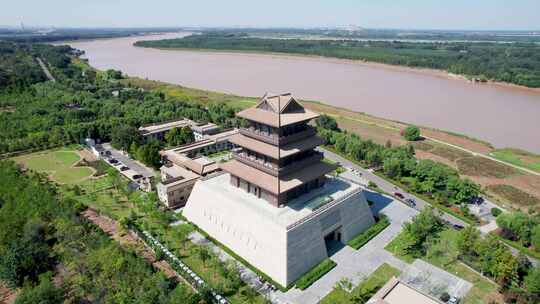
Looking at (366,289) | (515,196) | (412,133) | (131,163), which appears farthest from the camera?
(412,133)

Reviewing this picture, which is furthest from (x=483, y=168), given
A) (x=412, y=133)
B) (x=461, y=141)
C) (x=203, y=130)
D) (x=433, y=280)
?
(x=203, y=130)

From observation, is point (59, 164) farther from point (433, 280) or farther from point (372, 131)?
point (372, 131)

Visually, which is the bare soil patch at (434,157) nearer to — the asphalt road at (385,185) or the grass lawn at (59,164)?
the asphalt road at (385,185)

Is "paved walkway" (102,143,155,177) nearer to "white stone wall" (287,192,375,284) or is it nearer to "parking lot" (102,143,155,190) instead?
"parking lot" (102,143,155,190)

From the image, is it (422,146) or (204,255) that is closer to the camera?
(204,255)

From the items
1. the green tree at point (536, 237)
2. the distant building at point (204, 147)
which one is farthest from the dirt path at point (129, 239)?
the green tree at point (536, 237)

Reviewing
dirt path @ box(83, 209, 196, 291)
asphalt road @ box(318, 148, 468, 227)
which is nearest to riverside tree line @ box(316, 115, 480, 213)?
asphalt road @ box(318, 148, 468, 227)

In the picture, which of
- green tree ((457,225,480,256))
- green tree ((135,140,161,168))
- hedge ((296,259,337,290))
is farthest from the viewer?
green tree ((135,140,161,168))
